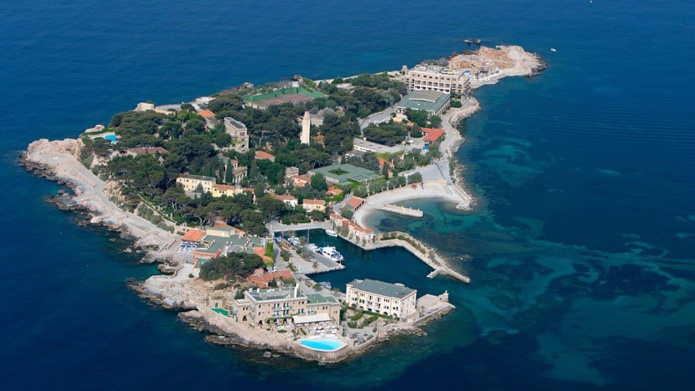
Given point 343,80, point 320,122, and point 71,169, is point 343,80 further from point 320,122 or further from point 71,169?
point 71,169

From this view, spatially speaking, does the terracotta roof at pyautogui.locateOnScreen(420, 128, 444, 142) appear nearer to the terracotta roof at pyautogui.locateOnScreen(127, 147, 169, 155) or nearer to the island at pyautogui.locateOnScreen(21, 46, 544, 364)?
the island at pyautogui.locateOnScreen(21, 46, 544, 364)

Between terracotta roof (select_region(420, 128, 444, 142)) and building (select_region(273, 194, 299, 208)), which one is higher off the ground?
building (select_region(273, 194, 299, 208))

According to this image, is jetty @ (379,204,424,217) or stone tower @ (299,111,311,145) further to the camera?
stone tower @ (299,111,311,145)

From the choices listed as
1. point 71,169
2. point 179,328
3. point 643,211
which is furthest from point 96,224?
point 643,211

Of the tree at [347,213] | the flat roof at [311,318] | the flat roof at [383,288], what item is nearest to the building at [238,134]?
the tree at [347,213]

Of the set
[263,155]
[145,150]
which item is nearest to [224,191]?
[263,155]

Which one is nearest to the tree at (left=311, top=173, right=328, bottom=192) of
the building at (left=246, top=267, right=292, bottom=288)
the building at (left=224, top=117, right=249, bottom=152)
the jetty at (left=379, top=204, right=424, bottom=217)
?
the jetty at (left=379, top=204, right=424, bottom=217)

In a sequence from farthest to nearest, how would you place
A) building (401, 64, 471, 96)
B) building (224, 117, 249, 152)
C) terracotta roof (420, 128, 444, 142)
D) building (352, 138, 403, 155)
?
building (401, 64, 471, 96)
terracotta roof (420, 128, 444, 142)
building (352, 138, 403, 155)
building (224, 117, 249, 152)

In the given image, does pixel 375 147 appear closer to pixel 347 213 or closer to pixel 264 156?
pixel 264 156

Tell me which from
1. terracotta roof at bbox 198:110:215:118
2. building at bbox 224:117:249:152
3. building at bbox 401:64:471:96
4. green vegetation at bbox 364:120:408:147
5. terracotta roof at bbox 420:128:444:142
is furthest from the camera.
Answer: building at bbox 401:64:471:96
